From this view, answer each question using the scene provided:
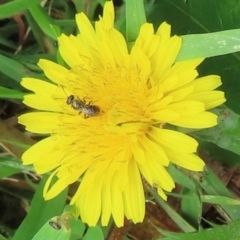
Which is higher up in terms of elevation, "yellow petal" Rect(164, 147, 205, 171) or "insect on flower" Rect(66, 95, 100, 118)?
"insect on flower" Rect(66, 95, 100, 118)

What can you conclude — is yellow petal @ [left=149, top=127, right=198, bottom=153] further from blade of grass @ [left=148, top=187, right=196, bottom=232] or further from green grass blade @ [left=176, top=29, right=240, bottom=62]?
blade of grass @ [left=148, top=187, right=196, bottom=232]

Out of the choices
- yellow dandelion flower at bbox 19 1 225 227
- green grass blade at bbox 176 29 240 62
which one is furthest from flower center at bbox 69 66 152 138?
green grass blade at bbox 176 29 240 62

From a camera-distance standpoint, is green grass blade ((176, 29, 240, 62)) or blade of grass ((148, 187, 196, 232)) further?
blade of grass ((148, 187, 196, 232))

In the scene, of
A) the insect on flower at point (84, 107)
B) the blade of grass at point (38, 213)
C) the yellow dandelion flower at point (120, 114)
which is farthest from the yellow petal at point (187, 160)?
the blade of grass at point (38, 213)

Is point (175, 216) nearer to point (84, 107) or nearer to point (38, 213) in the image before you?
point (38, 213)

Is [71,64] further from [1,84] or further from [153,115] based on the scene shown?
[1,84]

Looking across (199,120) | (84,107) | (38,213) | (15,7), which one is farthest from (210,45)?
(38,213)

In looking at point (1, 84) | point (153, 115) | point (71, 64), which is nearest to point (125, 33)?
point (71, 64)

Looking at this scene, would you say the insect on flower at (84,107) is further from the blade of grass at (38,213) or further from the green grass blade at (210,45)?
→ the blade of grass at (38,213)
